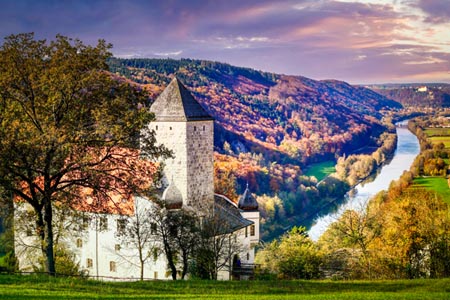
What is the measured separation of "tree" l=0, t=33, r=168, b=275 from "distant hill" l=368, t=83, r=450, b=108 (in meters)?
60.8

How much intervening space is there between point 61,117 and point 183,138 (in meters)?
10.9

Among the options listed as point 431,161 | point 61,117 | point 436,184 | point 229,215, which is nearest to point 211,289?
point 61,117

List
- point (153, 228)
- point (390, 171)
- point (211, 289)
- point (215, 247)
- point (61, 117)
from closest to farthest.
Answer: point (211, 289), point (61, 117), point (153, 228), point (215, 247), point (390, 171)

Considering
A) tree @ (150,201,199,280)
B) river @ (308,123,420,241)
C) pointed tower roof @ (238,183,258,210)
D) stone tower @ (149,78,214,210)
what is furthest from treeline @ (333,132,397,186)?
tree @ (150,201,199,280)

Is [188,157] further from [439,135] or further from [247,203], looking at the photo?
[439,135]

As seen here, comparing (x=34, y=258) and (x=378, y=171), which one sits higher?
(x=378, y=171)

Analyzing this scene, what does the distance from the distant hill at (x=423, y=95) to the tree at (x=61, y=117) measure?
60813 millimetres

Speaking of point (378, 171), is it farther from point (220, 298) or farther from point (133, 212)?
point (220, 298)

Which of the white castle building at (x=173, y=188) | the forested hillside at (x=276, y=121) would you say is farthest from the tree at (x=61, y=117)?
the forested hillside at (x=276, y=121)

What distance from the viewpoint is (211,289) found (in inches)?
686

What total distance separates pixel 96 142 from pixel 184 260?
9.63 metres

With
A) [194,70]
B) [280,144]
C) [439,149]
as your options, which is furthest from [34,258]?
[194,70]

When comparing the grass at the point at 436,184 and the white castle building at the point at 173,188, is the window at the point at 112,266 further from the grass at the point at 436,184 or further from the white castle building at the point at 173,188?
the grass at the point at 436,184

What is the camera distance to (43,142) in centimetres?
1778
